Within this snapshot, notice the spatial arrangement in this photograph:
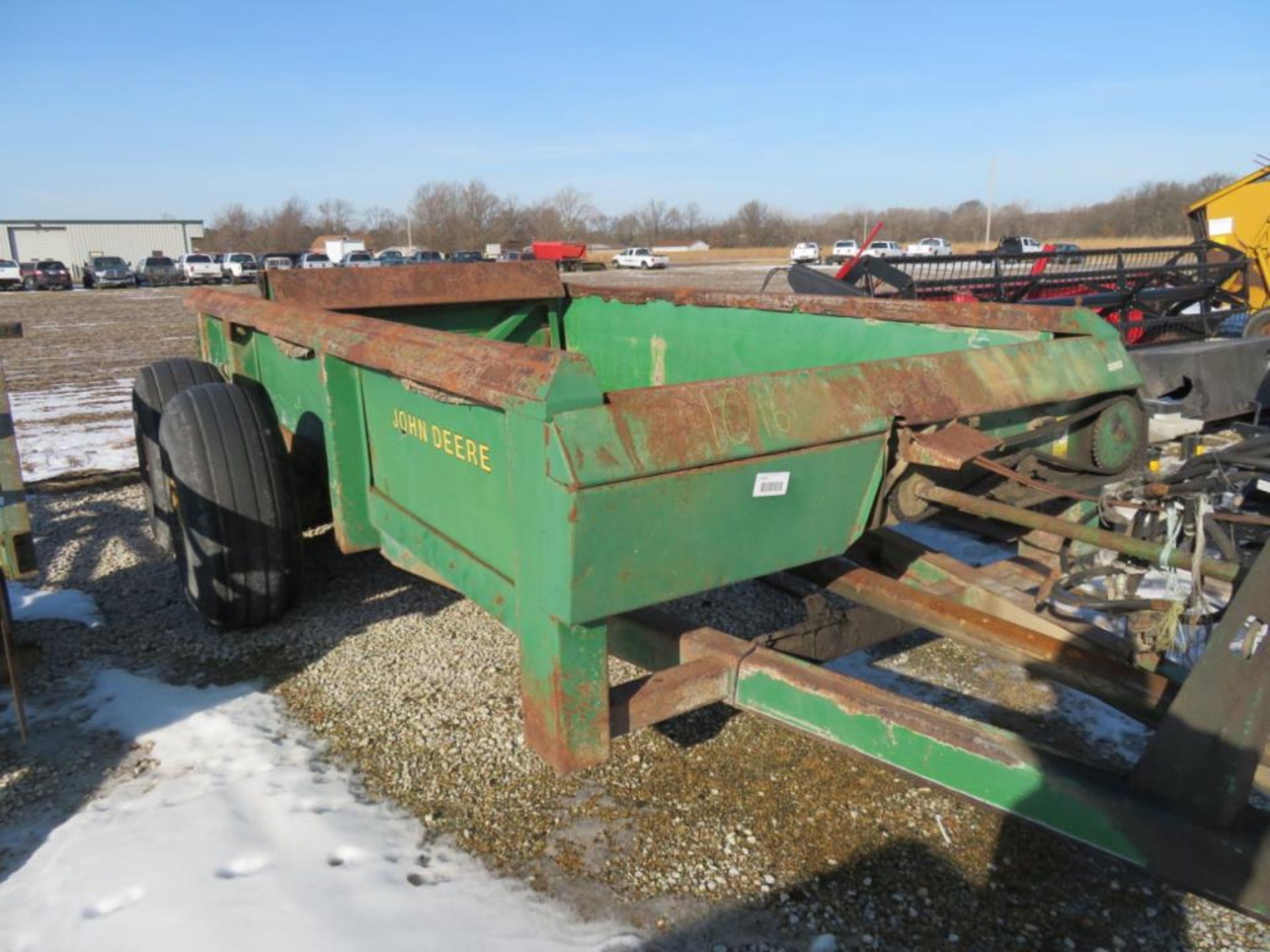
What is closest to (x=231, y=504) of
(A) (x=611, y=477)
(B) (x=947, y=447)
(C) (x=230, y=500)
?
(C) (x=230, y=500)

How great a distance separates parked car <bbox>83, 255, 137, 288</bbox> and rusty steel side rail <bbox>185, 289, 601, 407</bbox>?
39502mm

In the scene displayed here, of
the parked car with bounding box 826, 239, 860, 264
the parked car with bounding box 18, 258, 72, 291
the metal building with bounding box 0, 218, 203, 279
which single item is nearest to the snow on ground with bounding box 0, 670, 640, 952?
the parked car with bounding box 18, 258, 72, 291

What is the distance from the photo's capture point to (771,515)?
2.02 m

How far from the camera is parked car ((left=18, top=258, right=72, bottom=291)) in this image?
35.3m

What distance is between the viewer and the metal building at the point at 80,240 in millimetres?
58219

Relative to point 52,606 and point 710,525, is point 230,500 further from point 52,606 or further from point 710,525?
point 710,525

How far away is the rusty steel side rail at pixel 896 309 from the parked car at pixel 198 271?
4035 cm

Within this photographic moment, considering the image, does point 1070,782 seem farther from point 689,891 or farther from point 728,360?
point 728,360

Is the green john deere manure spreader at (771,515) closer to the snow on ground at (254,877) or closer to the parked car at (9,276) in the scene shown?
the snow on ground at (254,877)

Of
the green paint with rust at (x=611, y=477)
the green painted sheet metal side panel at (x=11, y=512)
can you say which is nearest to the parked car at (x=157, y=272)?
the green painted sheet metal side panel at (x=11, y=512)

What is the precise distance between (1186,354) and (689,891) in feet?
14.3

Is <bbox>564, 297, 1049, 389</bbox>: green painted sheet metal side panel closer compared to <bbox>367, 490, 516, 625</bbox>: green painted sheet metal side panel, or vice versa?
<bbox>367, 490, 516, 625</bbox>: green painted sheet metal side panel

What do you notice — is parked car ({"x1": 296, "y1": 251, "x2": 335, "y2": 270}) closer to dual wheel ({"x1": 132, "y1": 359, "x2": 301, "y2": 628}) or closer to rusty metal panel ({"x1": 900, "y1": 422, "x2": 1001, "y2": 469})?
dual wheel ({"x1": 132, "y1": 359, "x2": 301, "y2": 628})

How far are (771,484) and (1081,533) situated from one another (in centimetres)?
67
